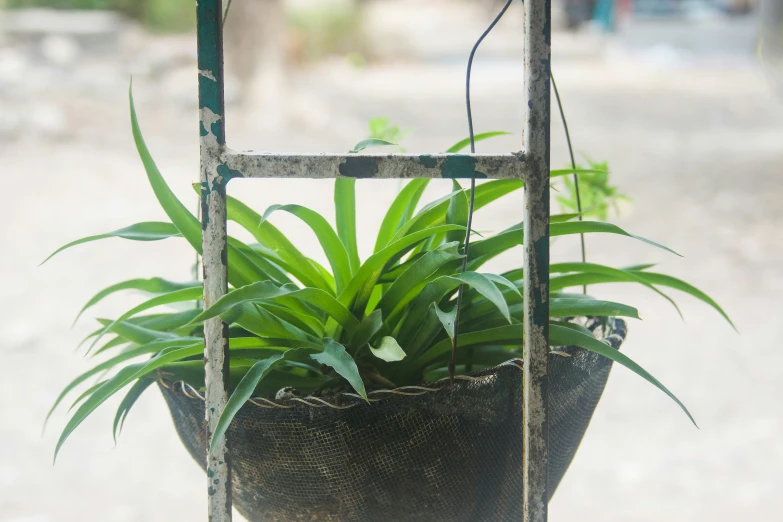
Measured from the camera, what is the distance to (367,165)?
0.54 m

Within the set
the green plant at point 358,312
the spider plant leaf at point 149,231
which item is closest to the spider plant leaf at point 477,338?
the green plant at point 358,312

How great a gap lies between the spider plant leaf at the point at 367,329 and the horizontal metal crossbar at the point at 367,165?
0.40 ft

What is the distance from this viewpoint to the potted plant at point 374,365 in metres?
0.56

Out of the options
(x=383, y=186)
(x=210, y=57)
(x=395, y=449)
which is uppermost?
(x=210, y=57)

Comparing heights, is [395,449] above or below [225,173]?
below

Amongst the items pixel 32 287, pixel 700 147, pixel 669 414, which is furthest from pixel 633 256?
pixel 32 287

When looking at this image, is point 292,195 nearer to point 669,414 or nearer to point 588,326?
point 669,414

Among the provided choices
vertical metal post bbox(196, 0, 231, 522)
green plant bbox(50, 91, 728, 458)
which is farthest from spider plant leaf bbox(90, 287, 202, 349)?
vertical metal post bbox(196, 0, 231, 522)

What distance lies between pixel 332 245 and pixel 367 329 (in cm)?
8

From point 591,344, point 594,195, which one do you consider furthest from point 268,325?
point 594,195

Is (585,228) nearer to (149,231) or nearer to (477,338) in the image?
(477,338)

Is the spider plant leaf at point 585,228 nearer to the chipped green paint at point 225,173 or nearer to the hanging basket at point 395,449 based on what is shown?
the hanging basket at point 395,449

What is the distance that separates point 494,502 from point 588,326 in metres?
0.18

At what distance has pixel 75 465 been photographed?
6.25ft
